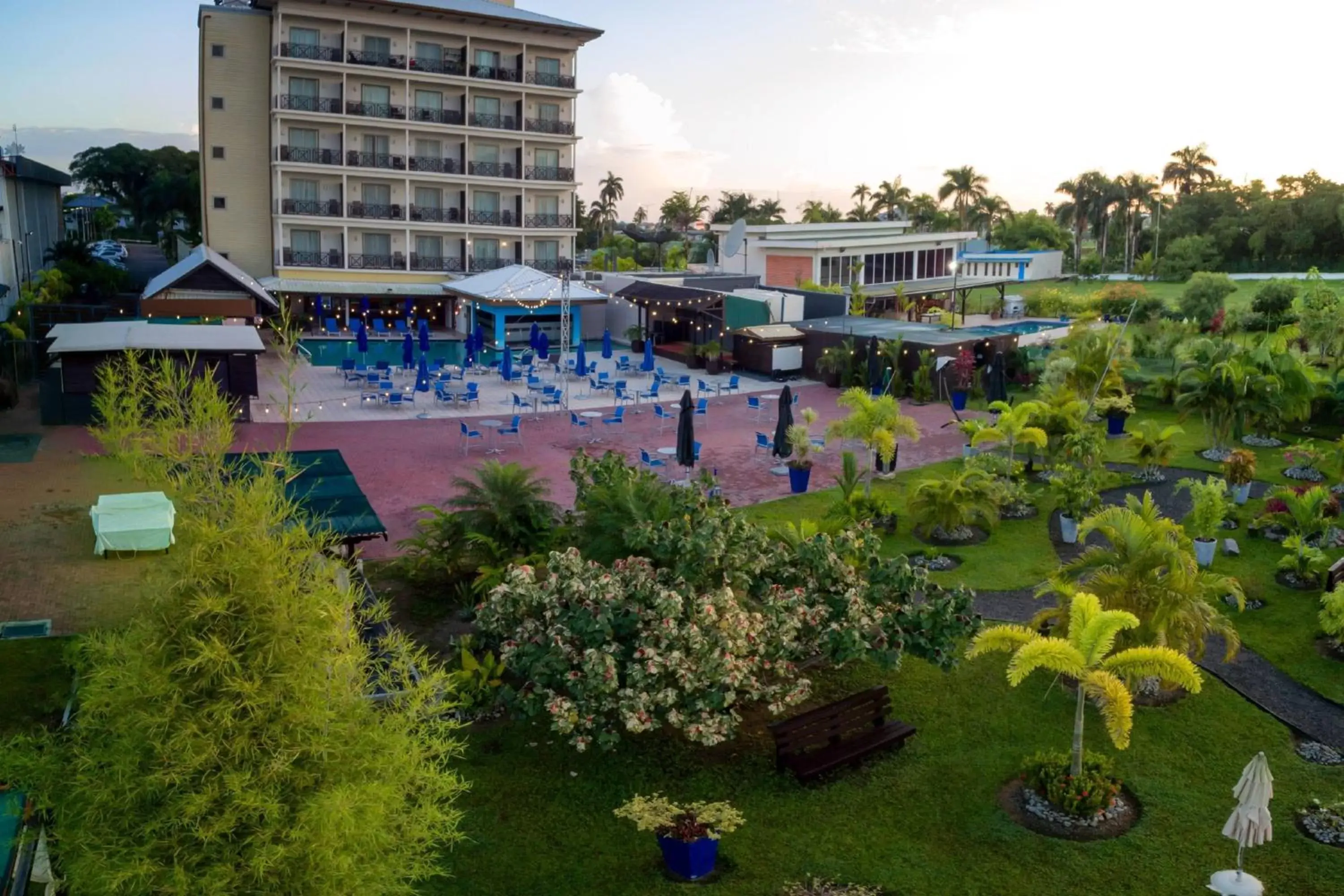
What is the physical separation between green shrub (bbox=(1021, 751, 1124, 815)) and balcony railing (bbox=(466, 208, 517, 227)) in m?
42.0

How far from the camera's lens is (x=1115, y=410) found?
1006 inches

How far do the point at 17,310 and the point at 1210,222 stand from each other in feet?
228

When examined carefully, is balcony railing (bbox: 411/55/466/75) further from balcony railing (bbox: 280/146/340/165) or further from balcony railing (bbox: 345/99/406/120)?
balcony railing (bbox: 280/146/340/165)

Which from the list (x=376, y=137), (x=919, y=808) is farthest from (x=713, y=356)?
(x=919, y=808)

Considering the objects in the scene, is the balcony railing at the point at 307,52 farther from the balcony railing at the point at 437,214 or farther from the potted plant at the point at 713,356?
the potted plant at the point at 713,356

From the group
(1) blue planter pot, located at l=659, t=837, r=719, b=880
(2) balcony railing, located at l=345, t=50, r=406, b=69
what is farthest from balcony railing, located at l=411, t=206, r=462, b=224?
(1) blue planter pot, located at l=659, t=837, r=719, b=880

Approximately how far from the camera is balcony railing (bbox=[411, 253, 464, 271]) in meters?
47.7

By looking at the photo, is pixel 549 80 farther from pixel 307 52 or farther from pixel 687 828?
pixel 687 828

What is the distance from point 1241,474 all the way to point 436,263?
36.8m

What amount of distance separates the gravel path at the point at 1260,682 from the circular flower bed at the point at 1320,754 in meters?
0.12

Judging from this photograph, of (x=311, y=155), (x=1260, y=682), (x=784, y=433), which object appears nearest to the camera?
(x=1260, y=682)

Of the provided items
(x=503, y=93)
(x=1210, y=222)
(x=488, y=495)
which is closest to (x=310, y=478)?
(x=488, y=495)

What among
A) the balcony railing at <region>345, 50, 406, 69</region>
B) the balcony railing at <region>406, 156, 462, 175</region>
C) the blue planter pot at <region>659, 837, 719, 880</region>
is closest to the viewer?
the blue planter pot at <region>659, 837, 719, 880</region>

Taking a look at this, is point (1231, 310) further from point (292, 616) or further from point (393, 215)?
point (292, 616)
